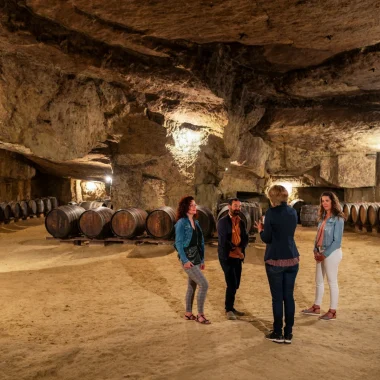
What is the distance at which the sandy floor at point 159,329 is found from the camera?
109 inches

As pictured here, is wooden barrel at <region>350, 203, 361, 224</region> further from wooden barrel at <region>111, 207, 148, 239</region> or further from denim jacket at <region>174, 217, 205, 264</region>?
denim jacket at <region>174, 217, 205, 264</region>

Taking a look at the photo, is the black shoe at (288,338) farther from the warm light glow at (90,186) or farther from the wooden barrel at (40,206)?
the warm light glow at (90,186)

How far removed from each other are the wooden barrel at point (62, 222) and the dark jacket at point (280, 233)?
6.75m

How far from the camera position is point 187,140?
9938 mm

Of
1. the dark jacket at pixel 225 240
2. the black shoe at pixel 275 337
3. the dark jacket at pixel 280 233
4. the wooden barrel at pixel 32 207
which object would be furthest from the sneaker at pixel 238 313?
the wooden barrel at pixel 32 207

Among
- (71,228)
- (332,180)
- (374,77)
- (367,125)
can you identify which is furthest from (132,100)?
(332,180)

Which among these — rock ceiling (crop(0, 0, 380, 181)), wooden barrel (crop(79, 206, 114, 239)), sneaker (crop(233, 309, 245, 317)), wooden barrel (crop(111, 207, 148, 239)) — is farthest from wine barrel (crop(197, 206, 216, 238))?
sneaker (crop(233, 309, 245, 317))

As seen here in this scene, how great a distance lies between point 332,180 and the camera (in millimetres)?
15008

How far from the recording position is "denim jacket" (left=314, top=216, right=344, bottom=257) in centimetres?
380

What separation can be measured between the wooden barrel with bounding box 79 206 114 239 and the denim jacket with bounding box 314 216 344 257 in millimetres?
5902

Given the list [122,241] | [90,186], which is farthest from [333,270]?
[90,186]

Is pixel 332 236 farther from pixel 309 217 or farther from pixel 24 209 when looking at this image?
pixel 24 209

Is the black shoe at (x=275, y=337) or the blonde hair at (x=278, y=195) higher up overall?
the blonde hair at (x=278, y=195)

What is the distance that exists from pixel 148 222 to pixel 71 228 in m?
2.04
